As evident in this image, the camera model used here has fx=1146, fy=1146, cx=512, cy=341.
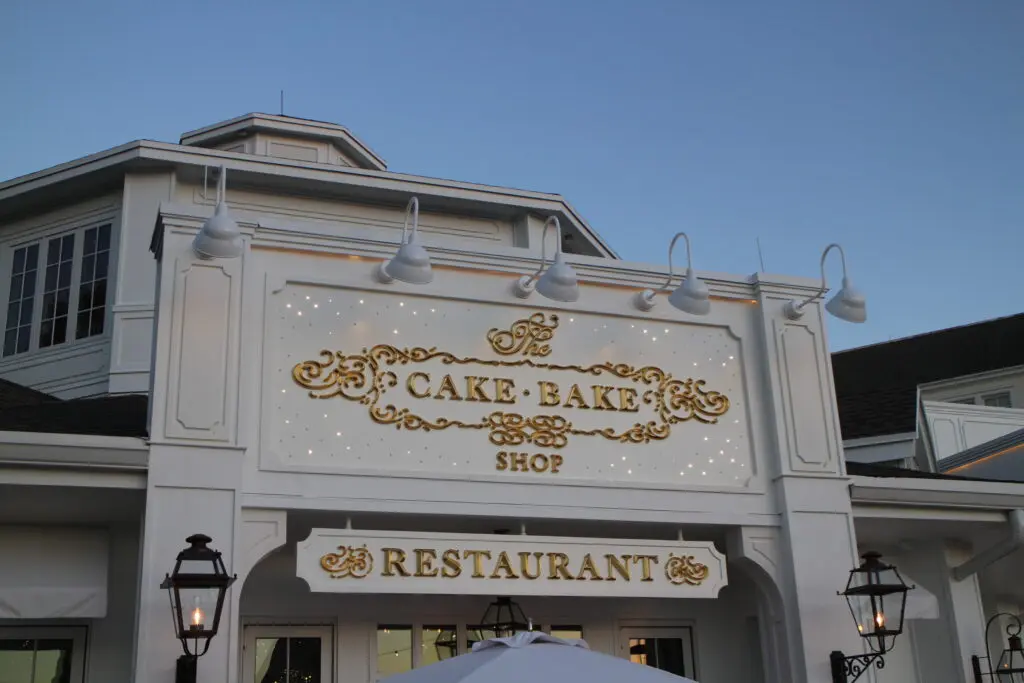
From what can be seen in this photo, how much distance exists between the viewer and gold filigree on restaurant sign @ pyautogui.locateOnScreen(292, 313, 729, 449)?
9.25m

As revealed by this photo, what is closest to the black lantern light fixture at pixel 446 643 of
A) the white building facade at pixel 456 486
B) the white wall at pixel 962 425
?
the white building facade at pixel 456 486

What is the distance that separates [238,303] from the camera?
29.5ft

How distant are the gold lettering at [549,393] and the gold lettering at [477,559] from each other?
4.77ft

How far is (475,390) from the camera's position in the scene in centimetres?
961

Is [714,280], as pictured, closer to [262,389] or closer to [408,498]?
[408,498]

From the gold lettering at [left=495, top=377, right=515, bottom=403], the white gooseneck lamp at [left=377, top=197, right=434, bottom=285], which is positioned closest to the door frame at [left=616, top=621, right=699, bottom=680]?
the gold lettering at [left=495, top=377, right=515, bottom=403]

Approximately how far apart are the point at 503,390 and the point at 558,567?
5.07 feet

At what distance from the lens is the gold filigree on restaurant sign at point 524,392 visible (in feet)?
30.3

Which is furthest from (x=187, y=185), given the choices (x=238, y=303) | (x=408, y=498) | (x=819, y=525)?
(x=819, y=525)

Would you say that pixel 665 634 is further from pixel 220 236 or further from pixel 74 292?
pixel 74 292

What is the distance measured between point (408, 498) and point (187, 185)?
7562mm

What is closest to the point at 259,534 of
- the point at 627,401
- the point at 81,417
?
the point at 81,417

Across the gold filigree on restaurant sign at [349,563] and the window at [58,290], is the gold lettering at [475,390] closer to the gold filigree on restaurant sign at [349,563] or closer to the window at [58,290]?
the gold filigree on restaurant sign at [349,563]

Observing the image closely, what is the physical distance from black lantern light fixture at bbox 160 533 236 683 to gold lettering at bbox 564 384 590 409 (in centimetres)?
337
